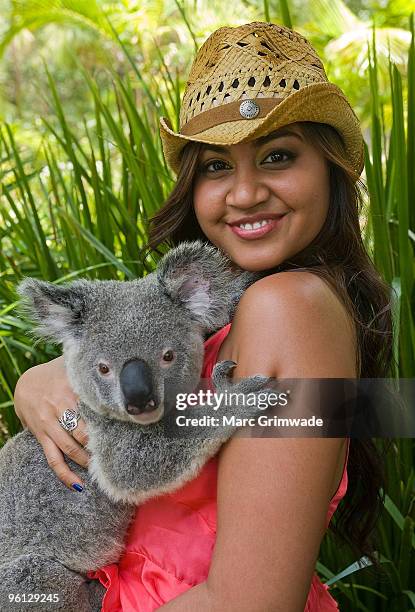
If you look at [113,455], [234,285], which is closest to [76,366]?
[113,455]

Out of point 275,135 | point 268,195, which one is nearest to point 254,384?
point 268,195

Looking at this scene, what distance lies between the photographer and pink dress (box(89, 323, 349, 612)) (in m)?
1.42

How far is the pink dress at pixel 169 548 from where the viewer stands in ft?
4.67

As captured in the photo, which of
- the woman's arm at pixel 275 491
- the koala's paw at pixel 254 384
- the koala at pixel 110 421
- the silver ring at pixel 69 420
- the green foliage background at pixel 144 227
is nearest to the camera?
the woman's arm at pixel 275 491

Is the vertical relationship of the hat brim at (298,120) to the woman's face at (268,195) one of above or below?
above

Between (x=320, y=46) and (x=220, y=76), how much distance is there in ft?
25.3

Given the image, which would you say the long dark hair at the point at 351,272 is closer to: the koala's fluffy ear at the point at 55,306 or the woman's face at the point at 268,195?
the woman's face at the point at 268,195

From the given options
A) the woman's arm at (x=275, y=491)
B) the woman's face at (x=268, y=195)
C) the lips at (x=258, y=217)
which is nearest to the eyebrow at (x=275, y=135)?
the woman's face at (x=268, y=195)

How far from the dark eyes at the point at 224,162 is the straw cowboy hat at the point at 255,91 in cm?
8

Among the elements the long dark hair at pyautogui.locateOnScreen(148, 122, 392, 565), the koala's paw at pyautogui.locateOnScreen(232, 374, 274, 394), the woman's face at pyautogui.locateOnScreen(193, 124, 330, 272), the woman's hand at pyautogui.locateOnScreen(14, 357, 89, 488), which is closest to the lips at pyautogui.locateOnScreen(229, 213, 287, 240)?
the woman's face at pyautogui.locateOnScreen(193, 124, 330, 272)

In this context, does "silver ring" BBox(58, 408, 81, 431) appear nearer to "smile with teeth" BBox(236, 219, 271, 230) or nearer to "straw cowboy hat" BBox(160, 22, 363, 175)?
"smile with teeth" BBox(236, 219, 271, 230)

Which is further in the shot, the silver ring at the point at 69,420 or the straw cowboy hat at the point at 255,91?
the silver ring at the point at 69,420

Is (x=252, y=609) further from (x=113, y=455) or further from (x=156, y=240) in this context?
(x=156, y=240)

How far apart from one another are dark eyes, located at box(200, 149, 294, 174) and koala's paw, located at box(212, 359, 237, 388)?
0.46m
